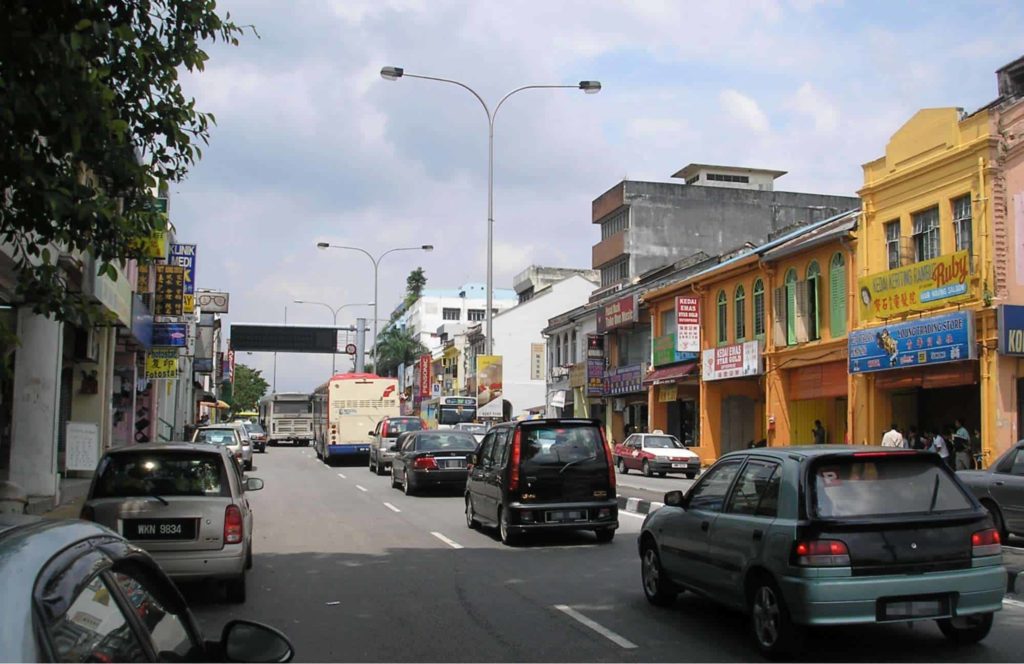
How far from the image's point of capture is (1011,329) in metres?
23.2

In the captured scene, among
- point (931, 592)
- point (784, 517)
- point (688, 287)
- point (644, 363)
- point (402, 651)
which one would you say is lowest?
point (402, 651)

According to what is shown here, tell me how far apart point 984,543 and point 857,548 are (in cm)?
105

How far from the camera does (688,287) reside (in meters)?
40.6

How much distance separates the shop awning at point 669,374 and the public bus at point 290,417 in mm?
25756

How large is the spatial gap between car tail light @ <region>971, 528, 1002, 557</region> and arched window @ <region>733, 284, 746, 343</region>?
2982cm

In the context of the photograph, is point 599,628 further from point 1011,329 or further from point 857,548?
point 1011,329

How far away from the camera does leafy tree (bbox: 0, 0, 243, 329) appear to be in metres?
6.63

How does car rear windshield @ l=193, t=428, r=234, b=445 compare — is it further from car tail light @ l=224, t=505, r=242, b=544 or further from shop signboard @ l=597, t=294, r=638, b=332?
shop signboard @ l=597, t=294, r=638, b=332

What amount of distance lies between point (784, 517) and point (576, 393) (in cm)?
4846

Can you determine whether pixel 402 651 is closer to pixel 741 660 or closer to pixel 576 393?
pixel 741 660

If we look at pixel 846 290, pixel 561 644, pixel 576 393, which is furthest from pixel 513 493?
pixel 576 393

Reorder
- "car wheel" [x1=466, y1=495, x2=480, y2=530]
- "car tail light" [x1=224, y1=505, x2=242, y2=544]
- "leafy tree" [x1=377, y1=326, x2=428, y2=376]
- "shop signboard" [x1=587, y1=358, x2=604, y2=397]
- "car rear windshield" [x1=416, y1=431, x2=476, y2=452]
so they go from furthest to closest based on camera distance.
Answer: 1. "leafy tree" [x1=377, y1=326, x2=428, y2=376]
2. "shop signboard" [x1=587, y1=358, x2=604, y2=397]
3. "car rear windshield" [x1=416, y1=431, x2=476, y2=452]
4. "car wheel" [x1=466, y1=495, x2=480, y2=530]
5. "car tail light" [x1=224, y1=505, x2=242, y2=544]

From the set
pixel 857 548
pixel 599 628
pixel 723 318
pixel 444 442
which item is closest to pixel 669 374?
pixel 723 318

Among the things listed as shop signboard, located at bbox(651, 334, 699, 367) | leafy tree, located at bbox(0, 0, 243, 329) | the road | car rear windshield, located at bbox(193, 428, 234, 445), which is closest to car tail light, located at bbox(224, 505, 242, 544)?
the road
